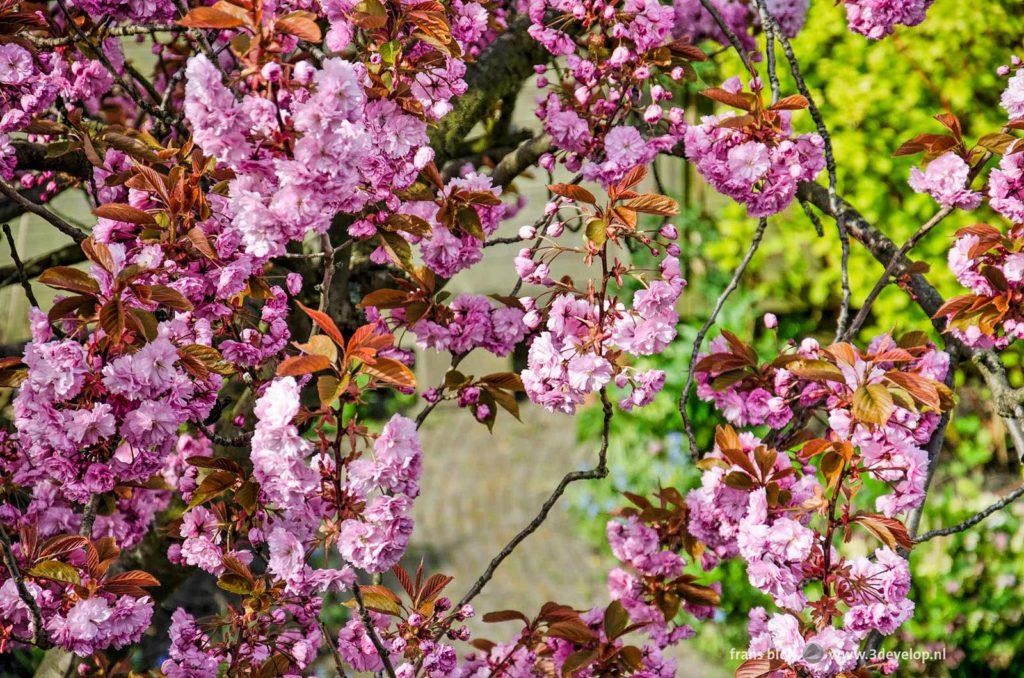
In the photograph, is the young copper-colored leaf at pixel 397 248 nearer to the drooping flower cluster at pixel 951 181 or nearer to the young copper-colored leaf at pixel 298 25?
the young copper-colored leaf at pixel 298 25

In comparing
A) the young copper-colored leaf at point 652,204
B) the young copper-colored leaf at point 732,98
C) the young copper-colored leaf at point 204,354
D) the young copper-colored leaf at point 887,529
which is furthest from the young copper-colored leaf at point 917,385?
the young copper-colored leaf at point 204,354

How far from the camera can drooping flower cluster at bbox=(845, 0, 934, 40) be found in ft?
6.35

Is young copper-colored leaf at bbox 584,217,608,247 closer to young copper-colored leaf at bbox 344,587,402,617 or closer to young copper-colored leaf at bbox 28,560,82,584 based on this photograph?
young copper-colored leaf at bbox 344,587,402,617

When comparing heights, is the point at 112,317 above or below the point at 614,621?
above

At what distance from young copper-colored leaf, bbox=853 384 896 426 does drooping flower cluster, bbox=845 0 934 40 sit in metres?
0.90

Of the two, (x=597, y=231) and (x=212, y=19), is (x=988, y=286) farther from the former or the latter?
(x=212, y=19)

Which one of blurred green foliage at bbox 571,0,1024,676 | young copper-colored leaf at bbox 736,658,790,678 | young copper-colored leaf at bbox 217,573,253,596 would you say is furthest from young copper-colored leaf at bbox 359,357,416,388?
blurred green foliage at bbox 571,0,1024,676

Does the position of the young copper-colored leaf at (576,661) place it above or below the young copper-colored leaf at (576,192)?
below

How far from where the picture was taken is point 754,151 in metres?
1.76

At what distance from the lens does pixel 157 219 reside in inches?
62.4

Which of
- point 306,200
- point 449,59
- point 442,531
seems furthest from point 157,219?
point 442,531

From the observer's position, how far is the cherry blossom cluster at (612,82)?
191 cm

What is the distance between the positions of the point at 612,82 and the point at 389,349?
0.74 metres

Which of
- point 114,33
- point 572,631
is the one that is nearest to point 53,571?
point 572,631
